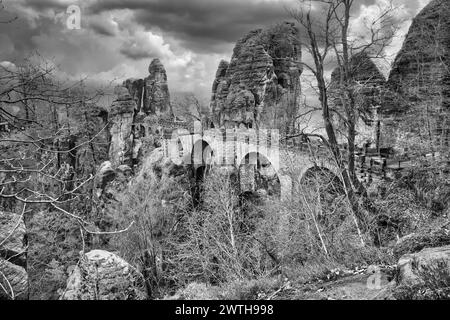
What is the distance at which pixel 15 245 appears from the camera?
5965mm

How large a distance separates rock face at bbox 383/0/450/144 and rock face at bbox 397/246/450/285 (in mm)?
11904

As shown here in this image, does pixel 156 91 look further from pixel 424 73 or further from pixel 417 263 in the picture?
pixel 417 263

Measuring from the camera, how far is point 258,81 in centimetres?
4328

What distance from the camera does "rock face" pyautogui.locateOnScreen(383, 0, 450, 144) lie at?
1623 centimetres

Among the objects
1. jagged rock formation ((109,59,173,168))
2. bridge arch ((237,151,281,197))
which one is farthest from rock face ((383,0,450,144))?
jagged rock formation ((109,59,173,168))

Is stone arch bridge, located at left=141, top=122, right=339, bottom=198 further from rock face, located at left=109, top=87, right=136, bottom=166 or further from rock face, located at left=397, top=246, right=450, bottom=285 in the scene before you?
rock face, located at left=109, top=87, right=136, bottom=166

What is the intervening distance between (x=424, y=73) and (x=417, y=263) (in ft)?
58.1

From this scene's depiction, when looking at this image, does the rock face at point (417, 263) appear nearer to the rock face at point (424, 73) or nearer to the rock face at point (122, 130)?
the rock face at point (424, 73)

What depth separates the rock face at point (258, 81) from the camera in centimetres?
4219

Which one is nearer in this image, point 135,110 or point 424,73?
point 424,73

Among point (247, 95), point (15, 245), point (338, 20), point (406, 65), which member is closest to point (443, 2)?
point (406, 65)

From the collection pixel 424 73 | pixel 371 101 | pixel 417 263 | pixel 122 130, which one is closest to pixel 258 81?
pixel 122 130
